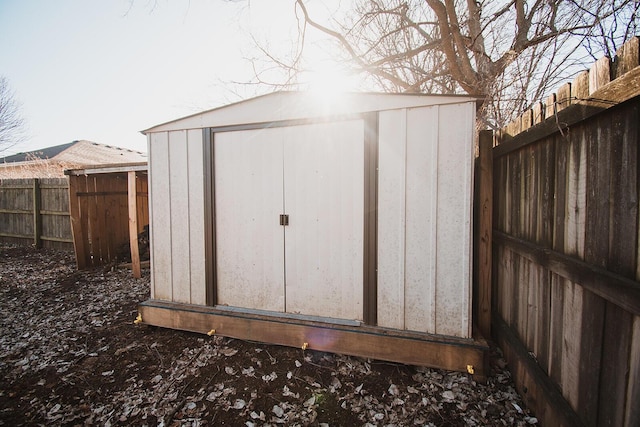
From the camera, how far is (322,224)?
2.89 meters

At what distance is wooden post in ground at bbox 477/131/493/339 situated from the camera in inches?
107

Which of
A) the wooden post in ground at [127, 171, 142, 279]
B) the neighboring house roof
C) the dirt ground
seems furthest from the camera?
the neighboring house roof

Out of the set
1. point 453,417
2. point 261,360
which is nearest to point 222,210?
point 261,360

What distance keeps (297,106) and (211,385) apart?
8.74 ft

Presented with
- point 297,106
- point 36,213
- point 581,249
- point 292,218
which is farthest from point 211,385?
point 36,213

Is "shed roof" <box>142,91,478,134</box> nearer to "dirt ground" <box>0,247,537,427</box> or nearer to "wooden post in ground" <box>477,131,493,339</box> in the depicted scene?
"wooden post in ground" <box>477,131,493,339</box>

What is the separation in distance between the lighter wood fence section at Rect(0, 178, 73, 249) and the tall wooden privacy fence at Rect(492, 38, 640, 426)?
9.78m

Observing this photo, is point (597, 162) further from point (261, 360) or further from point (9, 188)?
point (9, 188)

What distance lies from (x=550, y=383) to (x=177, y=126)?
3.96m

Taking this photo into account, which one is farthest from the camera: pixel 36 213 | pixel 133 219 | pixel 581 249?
pixel 36 213

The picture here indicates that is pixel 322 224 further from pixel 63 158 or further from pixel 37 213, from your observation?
pixel 63 158

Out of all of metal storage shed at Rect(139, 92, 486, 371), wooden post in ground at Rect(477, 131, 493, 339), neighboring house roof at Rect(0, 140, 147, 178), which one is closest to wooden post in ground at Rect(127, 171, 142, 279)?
metal storage shed at Rect(139, 92, 486, 371)

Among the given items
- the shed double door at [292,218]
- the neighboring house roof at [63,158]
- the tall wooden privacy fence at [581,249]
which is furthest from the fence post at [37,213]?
the tall wooden privacy fence at [581,249]

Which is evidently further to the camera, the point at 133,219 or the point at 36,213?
the point at 36,213
